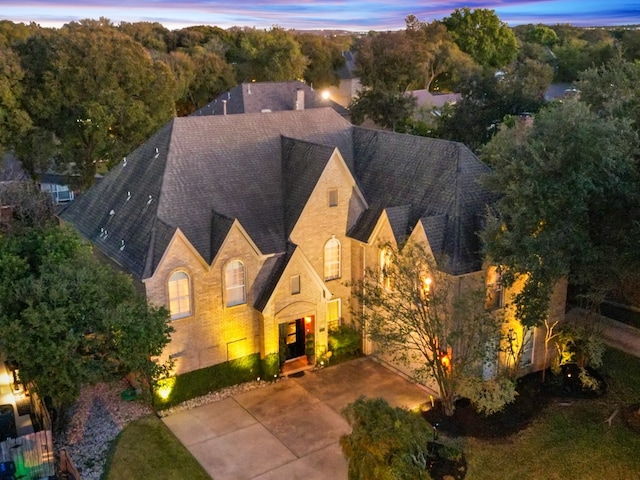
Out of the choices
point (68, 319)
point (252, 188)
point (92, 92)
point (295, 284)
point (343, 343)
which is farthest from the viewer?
point (92, 92)

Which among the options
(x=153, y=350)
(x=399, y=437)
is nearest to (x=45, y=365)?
(x=153, y=350)

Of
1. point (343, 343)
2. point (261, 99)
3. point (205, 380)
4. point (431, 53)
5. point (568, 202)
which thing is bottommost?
point (205, 380)

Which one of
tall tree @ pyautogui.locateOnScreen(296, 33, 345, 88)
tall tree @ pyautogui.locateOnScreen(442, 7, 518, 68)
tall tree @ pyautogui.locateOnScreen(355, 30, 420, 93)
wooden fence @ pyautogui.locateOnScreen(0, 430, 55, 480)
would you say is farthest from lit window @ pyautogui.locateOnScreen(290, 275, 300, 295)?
tall tree @ pyautogui.locateOnScreen(442, 7, 518, 68)

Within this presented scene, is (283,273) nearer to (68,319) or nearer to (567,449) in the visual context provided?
(68,319)

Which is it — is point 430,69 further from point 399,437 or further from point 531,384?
point 399,437

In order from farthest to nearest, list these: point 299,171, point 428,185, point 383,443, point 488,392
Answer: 1. point 299,171
2. point 428,185
3. point 488,392
4. point 383,443

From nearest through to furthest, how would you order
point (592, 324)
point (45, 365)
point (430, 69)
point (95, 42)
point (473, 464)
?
1. point (45, 365)
2. point (473, 464)
3. point (592, 324)
4. point (95, 42)
5. point (430, 69)

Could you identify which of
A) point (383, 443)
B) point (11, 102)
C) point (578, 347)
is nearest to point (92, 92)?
point (11, 102)
